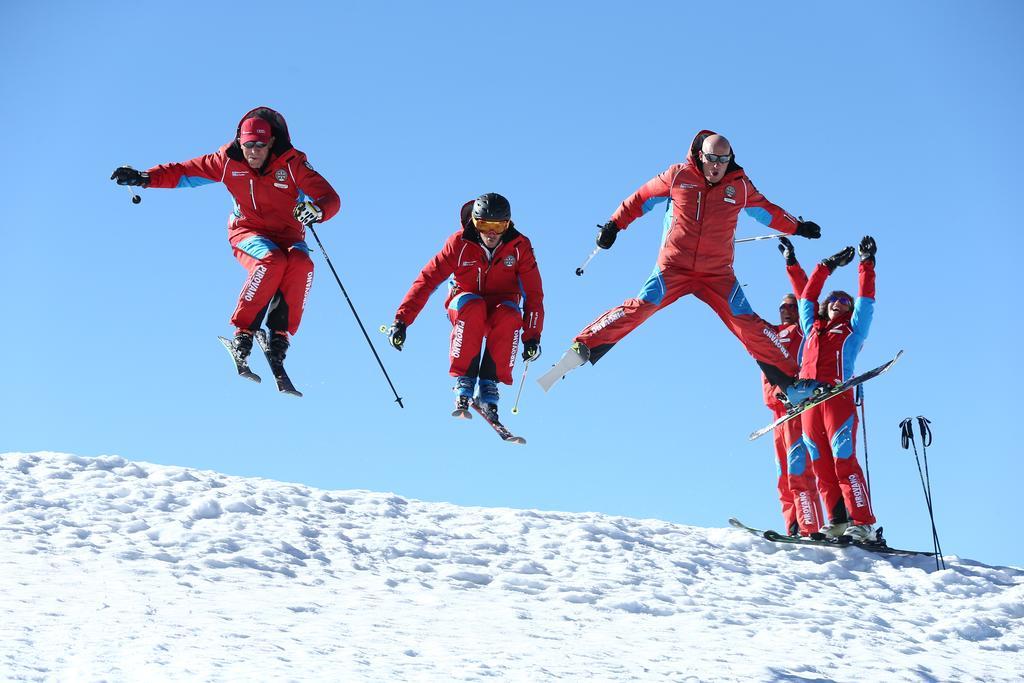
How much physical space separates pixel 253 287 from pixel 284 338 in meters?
0.53

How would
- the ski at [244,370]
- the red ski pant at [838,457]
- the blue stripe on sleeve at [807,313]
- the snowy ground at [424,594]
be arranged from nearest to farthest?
the snowy ground at [424,594], the ski at [244,370], the red ski pant at [838,457], the blue stripe on sleeve at [807,313]

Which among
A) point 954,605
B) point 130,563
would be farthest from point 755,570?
Answer: point 130,563

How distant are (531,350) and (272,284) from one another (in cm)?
238

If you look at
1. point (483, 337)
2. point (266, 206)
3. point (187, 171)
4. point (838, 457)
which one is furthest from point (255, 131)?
point (838, 457)

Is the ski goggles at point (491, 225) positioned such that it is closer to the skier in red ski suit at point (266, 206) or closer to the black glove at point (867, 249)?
the skier in red ski suit at point (266, 206)

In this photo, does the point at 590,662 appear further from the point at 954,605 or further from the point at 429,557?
the point at 954,605

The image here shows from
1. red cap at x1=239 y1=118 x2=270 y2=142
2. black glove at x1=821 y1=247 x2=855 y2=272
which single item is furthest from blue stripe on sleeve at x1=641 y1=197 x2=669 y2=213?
red cap at x1=239 y1=118 x2=270 y2=142

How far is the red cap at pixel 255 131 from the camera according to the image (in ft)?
34.6

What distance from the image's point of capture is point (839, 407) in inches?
473

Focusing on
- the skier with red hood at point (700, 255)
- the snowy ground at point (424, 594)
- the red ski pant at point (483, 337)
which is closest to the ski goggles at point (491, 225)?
the red ski pant at point (483, 337)

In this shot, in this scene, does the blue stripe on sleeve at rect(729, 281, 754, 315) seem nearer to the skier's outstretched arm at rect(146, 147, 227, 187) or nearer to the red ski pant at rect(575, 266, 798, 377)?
the red ski pant at rect(575, 266, 798, 377)

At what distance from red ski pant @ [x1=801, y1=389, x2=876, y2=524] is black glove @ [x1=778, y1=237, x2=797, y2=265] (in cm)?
140

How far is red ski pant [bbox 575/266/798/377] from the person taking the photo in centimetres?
1084

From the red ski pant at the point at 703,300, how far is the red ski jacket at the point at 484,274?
0.62 metres
